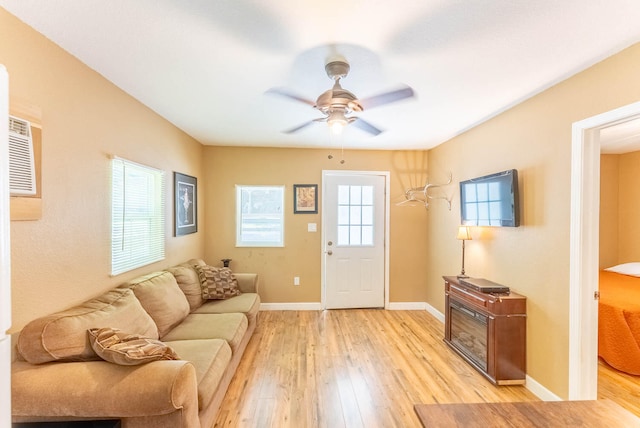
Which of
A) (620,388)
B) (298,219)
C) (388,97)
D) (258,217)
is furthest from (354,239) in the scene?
Answer: (620,388)

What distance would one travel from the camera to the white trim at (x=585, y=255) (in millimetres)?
1981

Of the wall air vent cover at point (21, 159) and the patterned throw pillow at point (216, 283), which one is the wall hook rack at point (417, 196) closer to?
the patterned throw pillow at point (216, 283)

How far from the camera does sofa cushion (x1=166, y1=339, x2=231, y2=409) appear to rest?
1.72 meters

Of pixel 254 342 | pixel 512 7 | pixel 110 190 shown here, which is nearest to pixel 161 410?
pixel 110 190

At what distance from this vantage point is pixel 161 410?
1.35m

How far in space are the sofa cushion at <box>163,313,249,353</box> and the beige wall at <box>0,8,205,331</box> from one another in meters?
0.65

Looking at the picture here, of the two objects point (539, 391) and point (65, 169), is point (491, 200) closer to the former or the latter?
point (539, 391)

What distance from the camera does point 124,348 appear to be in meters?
1.49

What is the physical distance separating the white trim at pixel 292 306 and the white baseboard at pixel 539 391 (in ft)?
8.58

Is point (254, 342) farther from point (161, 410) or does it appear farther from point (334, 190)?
point (334, 190)

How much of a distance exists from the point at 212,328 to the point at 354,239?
2.49m

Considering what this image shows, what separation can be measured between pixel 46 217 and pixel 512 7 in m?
2.75

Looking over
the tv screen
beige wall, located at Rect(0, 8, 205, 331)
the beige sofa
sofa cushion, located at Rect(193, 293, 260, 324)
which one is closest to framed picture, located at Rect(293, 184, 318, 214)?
sofa cushion, located at Rect(193, 293, 260, 324)

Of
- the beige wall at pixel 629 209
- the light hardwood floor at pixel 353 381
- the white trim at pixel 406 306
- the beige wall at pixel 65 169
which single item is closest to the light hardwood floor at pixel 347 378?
the light hardwood floor at pixel 353 381
